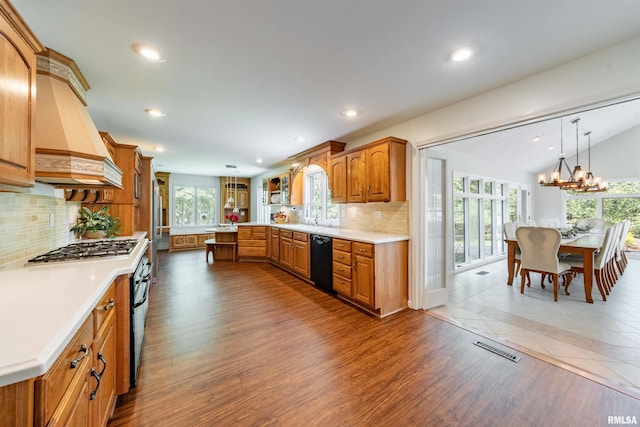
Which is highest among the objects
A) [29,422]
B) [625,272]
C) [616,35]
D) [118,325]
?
[616,35]

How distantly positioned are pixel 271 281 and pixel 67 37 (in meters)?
3.69

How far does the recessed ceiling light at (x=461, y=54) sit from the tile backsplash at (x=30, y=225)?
3266 mm

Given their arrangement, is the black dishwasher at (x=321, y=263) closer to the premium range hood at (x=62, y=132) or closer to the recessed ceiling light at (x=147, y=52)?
the premium range hood at (x=62, y=132)

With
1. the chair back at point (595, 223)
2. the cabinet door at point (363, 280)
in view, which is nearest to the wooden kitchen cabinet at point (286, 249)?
the cabinet door at point (363, 280)

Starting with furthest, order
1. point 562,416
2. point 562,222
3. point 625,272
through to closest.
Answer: point 562,222
point 625,272
point 562,416

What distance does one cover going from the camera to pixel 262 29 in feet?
5.30

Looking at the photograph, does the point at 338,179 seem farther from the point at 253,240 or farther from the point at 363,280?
the point at 253,240

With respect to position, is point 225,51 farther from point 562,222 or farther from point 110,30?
point 562,222

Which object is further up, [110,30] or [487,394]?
[110,30]

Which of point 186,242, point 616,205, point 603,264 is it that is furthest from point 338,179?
point 616,205

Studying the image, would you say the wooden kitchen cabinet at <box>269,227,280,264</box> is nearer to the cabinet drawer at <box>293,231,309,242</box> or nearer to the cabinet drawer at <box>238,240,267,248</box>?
the cabinet drawer at <box>238,240,267,248</box>

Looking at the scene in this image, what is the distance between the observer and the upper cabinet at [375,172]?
10.2 ft

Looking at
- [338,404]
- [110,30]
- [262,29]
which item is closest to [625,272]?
[338,404]

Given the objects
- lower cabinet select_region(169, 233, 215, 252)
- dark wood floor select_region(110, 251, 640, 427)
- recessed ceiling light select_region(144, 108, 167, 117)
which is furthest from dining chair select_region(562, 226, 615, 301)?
lower cabinet select_region(169, 233, 215, 252)
